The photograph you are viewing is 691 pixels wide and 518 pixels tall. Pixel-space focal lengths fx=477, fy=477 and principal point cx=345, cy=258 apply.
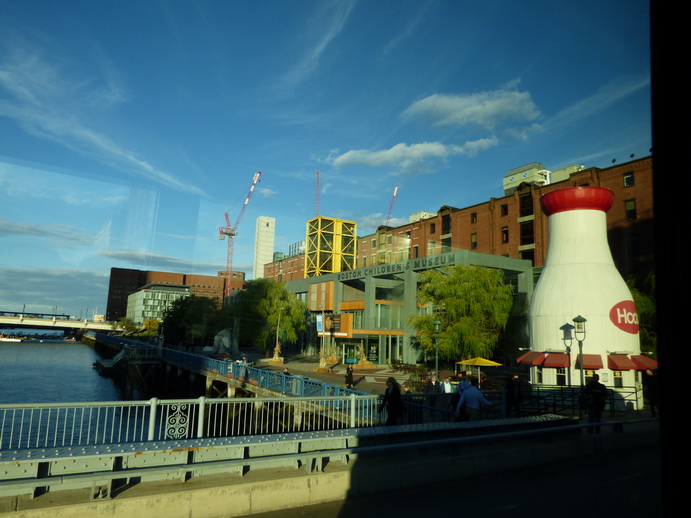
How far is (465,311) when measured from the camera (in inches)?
1375

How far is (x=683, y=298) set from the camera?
244cm

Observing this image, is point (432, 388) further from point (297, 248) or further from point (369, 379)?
point (297, 248)

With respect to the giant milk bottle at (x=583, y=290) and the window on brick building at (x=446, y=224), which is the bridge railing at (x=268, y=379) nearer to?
the giant milk bottle at (x=583, y=290)

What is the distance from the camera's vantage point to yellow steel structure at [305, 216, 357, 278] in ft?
284

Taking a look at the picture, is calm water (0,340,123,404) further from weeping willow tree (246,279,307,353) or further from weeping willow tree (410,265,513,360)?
weeping willow tree (410,265,513,360)

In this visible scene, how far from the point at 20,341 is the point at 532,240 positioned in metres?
156

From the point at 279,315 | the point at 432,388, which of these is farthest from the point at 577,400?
the point at 279,315

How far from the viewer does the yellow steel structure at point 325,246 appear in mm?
86625

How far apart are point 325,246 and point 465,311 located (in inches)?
2157

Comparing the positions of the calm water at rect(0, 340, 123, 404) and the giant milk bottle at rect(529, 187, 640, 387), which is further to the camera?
the calm water at rect(0, 340, 123, 404)

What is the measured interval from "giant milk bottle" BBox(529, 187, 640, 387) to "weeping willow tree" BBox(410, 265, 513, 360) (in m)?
7.75

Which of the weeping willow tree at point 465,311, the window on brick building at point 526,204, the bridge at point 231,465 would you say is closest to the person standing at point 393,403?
the bridge at point 231,465

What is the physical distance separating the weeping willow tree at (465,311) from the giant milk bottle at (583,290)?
775 centimetres

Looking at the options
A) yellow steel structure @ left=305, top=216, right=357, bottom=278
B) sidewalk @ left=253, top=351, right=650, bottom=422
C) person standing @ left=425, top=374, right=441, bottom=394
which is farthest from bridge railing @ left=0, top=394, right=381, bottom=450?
yellow steel structure @ left=305, top=216, right=357, bottom=278
